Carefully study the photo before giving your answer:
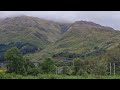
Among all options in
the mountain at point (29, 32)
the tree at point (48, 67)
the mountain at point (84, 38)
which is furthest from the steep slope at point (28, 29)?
the tree at point (48, 67)

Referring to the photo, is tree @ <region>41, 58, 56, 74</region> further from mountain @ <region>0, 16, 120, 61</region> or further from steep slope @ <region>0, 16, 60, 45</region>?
steep slope @ <region>0, 16, 60, 45</region>

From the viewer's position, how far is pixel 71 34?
3760 inches

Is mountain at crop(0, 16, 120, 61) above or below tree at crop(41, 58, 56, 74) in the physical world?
above

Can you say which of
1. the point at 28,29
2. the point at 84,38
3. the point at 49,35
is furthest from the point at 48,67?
the point at 49,35

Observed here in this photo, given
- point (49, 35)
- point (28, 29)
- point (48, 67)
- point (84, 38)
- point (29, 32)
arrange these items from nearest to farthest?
point (48, 67) → point (84, 38) → point (29, 32) → point (28, 29) → point (49, 35)

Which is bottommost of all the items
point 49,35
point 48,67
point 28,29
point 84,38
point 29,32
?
point 48,67

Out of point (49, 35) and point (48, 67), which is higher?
point (49, 35)

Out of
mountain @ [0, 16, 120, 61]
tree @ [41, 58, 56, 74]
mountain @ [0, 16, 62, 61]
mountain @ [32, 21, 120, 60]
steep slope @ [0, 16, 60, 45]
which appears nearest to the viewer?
tree @ [41, 58, 56, 74]

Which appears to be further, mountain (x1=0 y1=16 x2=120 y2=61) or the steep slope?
the steep slope

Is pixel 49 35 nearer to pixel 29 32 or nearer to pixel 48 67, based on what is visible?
pixel 29 32

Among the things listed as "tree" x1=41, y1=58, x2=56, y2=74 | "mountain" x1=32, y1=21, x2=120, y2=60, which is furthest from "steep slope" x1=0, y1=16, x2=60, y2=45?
"tree" x1=41, y1=58, x2=56, y2=74

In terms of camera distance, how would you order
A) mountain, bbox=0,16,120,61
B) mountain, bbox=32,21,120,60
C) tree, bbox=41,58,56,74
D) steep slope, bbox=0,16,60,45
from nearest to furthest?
tree, bbox=41,58,56,74
mountain, bbox=32,21,120,60
mountain, bbox=0,16,120,61
steep slope, bbox=0,16,60,45

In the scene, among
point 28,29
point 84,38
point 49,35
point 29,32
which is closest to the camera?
point 84,38
